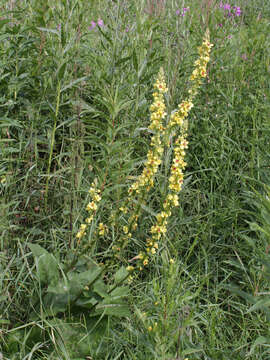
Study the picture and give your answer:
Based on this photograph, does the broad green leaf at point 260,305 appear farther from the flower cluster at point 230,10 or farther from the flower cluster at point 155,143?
the flower cluster at point 230,10

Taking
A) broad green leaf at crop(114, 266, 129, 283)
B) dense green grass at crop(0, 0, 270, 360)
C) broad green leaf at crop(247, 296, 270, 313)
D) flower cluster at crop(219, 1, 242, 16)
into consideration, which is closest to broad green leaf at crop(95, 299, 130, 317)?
dense green grass at crop(0, 0, 270, 360)

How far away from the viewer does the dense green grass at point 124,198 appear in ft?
6.15

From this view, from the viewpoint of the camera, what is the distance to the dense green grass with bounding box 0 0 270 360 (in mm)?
1873

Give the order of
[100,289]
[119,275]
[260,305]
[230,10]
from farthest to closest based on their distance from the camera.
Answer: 1. [230,10]
2. [119,275]
3. [100,289]
4. [260,305]

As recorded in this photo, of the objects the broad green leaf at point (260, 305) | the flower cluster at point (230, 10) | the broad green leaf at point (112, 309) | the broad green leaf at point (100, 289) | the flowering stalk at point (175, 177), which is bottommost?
the broad green leaf at point (112, 309)

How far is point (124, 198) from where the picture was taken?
2172 millimetres

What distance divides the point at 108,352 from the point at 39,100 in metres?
1.66

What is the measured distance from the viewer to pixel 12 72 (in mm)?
2662

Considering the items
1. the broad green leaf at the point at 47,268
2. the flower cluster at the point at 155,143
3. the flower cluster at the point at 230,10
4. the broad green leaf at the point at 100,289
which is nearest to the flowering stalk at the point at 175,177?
the flower cluster at the point at 155,143

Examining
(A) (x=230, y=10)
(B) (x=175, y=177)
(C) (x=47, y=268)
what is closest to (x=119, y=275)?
(C) (x=47, y=268)

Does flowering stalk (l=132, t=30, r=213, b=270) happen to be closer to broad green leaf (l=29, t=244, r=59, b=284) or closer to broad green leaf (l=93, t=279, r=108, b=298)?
broad green leaf (l=93, t=279, r=108, b=298)

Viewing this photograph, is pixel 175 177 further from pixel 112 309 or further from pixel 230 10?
pixel 230 10

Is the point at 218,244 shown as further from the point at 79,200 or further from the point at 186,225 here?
the point at 79,200

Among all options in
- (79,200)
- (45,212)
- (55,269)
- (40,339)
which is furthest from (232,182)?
(40,339)
